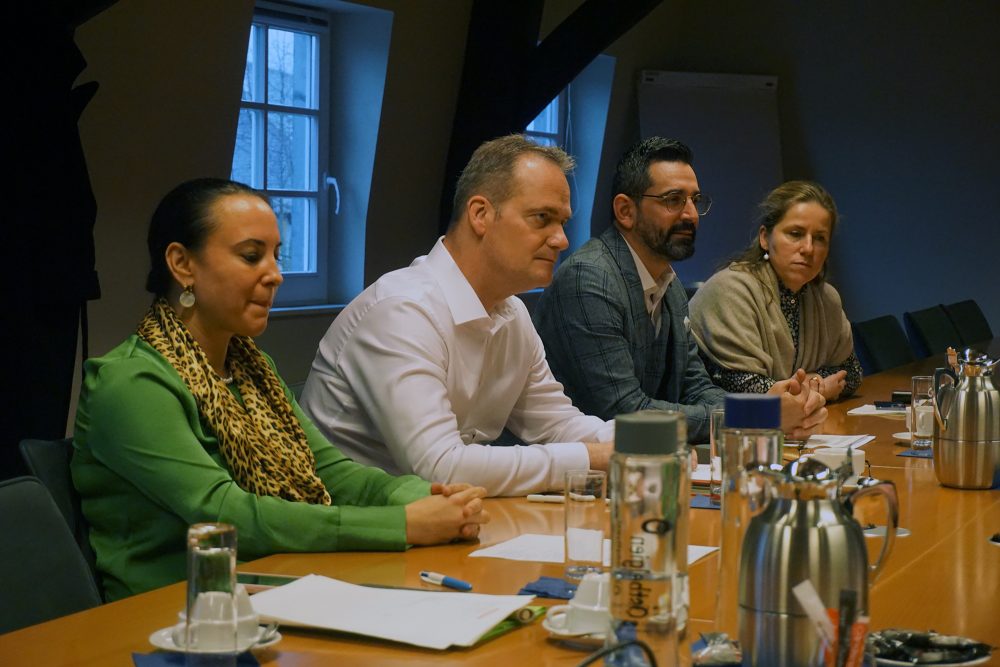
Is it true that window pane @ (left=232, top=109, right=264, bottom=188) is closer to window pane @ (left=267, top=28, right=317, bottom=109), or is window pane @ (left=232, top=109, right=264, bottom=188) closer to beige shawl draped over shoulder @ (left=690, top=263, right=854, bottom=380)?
window pane @ (left=267, top=28, right=317, bottom=109)

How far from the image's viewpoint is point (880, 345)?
5.17 metres

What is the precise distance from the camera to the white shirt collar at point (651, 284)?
3527 millimetres

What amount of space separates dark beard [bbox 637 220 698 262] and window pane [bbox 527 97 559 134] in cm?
480

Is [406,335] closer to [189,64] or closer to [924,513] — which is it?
[924,513]

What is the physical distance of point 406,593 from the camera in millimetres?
1635

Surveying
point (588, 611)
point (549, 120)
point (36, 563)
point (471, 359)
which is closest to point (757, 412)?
point (588, 611)

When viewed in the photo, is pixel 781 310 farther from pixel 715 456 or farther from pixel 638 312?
pixel 715 456

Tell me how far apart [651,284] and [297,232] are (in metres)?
3.15

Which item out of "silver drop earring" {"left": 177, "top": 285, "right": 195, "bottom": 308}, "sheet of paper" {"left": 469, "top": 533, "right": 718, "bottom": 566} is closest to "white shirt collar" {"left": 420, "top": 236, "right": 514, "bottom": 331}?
"silver drop earring" {"left": 177, "top": 285, "right": 195, "bottom": 308}

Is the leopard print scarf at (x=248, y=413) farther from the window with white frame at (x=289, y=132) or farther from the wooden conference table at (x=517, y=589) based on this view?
the window with white frame at (x=289, y=132)

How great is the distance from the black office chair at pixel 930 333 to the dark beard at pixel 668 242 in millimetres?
2643

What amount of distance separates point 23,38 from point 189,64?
5.00 feet

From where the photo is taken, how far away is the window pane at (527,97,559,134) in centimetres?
830

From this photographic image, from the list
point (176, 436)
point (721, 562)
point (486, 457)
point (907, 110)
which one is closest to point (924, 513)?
point (486, 457)
